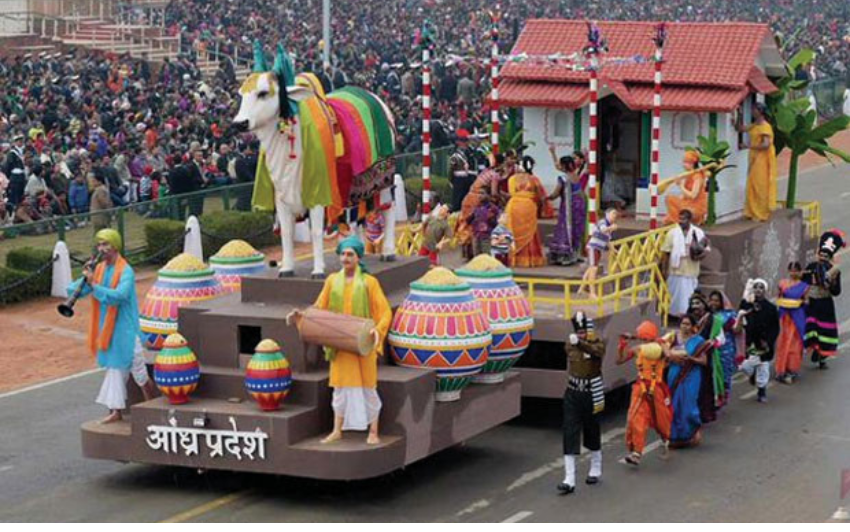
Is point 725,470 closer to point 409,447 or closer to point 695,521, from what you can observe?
point 695,521

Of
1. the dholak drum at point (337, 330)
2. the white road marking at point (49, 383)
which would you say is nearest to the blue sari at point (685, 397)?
the dholak drum at point (337, 330)

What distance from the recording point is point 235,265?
20.1 meters

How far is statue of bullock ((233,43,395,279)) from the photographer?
1839 cm

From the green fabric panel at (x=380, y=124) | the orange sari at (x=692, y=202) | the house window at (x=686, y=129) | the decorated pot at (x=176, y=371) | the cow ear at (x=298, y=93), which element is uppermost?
the cow ear at (x=298, y=93)

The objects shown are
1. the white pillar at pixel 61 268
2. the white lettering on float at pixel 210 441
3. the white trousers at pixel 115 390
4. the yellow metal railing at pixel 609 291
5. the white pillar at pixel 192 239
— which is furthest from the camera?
the white pillar at pixel 192 239

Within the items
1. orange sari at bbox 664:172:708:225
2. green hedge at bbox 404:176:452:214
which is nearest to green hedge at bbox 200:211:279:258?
green hedge at bbox 404:176:452:214

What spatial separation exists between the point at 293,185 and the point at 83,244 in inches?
430

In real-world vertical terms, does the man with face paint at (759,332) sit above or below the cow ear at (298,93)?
below

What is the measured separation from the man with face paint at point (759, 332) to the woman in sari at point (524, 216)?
2421 mm

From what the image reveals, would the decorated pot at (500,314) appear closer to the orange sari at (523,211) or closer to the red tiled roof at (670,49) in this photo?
the orange sari at (523,211)

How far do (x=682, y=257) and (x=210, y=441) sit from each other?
24.0ft

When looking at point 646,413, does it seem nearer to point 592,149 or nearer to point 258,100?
point 592,149

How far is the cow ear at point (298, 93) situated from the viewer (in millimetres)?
18406

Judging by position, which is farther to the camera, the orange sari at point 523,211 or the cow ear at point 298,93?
the orange sari at point 523,211
